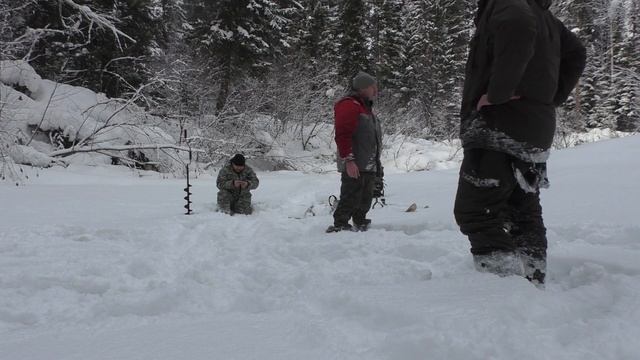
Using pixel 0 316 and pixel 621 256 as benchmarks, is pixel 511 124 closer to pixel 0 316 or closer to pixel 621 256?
pixel 621 256

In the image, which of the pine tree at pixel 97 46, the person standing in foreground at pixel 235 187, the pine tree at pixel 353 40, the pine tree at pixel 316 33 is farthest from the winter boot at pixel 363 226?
the pine tree at pixel 316 33

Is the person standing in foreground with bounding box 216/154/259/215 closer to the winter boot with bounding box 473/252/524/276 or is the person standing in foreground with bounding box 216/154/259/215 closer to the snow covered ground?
the snow covered ground

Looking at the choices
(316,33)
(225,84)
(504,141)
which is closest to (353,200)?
(504,141)

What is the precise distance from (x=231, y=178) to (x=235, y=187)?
0.47 feet

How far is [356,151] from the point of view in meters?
4.73

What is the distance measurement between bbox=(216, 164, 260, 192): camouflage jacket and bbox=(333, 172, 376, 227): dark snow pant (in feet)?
7.42

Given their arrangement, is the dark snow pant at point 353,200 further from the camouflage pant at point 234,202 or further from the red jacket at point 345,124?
the camouflage pant at point 234,202

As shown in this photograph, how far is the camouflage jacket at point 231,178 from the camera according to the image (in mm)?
6448

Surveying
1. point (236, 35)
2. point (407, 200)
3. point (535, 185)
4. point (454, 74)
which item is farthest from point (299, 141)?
point (535, 185)

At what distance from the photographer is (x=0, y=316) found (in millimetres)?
1953

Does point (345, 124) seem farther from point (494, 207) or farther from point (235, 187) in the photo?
point (235, 187)

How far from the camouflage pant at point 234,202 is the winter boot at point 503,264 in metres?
4.33

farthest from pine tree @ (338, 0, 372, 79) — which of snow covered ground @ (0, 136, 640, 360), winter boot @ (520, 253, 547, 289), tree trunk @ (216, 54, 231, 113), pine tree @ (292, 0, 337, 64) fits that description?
winter boot @ (520, 253, 547, 289)

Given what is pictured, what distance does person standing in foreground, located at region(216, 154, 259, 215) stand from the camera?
21.0 feet
